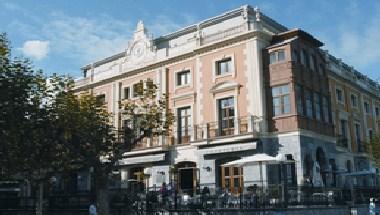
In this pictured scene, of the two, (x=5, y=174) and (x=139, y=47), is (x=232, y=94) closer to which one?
(x=139, y=47)

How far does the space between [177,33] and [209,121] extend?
758 cm

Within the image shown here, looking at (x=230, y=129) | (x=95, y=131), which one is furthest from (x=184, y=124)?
(x=95, y=131)

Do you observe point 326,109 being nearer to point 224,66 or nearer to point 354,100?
point 224,66

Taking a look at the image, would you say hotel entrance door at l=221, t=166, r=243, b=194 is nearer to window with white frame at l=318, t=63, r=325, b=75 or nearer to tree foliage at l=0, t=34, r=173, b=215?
tree foliage at l=0, t=34, r=173, b=215

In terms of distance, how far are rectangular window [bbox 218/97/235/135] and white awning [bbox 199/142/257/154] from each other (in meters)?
1.19

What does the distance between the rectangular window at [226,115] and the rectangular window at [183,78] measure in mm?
3605

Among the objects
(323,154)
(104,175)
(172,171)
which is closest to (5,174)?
(104,175)

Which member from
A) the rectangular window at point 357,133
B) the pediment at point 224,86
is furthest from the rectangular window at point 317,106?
the rectangular window at point 357,133

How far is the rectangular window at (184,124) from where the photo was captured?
107ft

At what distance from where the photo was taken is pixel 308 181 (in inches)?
1022

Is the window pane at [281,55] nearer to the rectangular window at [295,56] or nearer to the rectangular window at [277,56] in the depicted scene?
the rectangular window at [277,56]

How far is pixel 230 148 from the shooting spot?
2900 cm

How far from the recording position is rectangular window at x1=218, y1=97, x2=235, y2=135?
30.2m

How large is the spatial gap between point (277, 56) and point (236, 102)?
3.85 metres
